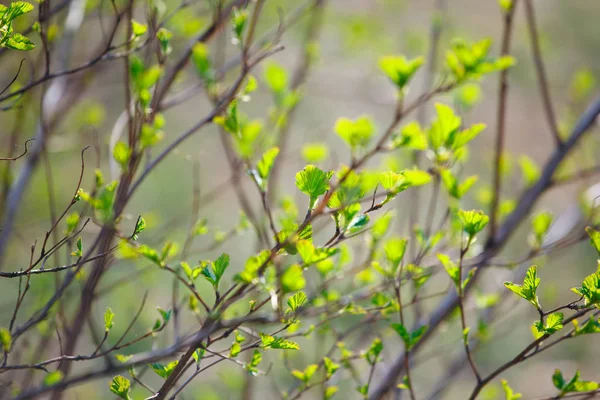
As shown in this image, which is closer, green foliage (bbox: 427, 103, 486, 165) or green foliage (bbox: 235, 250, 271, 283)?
green foliage (bbox: 235, 250, 271, 283)

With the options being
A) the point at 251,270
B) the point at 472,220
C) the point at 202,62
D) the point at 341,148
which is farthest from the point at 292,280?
the point at 341,148

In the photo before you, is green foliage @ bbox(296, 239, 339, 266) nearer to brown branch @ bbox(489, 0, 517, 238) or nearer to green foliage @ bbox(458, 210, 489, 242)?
green foliage @ bbox(458, 210, 489, 242)

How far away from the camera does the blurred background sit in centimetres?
192

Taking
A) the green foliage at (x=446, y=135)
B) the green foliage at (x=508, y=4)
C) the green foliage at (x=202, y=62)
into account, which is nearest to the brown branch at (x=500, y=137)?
the green foliage at (x=508, y=4)

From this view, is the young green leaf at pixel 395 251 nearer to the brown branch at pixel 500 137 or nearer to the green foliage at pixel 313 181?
the green foliage at pixel 313 181

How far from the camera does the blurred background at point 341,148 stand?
6.29 ft

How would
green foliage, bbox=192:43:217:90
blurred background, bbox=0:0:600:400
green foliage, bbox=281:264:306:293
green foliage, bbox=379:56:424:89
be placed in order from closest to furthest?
A: 1. green foliage, bbox=281:264:306:293
2. green foliage, bbox=379:56:424:89
3. green foliage, bbox=192:43:217:90
4. blurred background, bbox=0:0:600:400

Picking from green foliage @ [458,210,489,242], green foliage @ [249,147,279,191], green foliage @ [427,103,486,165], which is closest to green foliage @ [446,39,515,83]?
green foliage @ [427,103,486,165]

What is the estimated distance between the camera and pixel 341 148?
401 cm

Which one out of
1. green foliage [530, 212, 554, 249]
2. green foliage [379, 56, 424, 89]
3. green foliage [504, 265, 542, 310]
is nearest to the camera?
green foliage [504, 265, 542, 310]

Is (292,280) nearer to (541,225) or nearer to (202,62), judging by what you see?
(202,62)

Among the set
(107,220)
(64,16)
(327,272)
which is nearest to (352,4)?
(64,16)

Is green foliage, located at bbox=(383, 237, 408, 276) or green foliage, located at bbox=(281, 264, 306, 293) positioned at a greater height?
green foliage, located at bbox=(383, 237, 408, 276)

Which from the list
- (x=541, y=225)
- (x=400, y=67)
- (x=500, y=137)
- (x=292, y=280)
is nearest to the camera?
(x=292, y=280)
